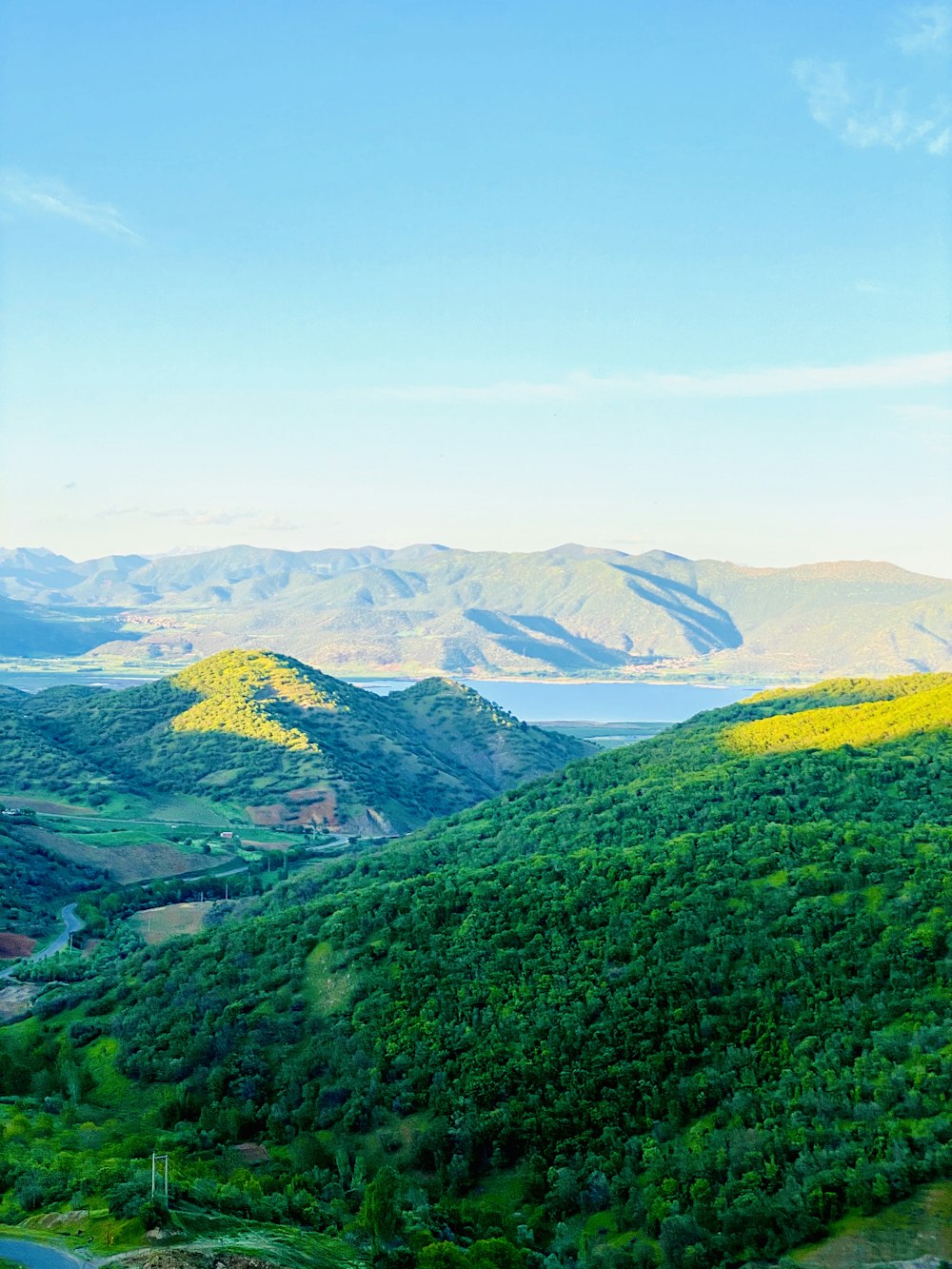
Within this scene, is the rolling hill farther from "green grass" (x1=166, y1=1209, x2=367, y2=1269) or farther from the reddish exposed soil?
"green grass" (x1=166, y1=1209, x2=367, y2=1269)

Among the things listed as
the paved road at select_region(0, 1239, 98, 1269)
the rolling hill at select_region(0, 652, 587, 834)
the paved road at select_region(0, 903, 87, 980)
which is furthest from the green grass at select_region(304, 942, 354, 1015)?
the rolling hill at select_region(0, 652, 587, 834)

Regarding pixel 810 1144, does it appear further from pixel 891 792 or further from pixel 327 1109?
pixel 891 792

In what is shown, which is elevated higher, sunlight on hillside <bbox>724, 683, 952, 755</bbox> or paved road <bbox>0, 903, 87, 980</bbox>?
sunlight on hillside <bbox>724, 683, 952, 755</bbox>

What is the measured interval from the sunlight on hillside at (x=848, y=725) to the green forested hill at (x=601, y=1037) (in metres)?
6.48

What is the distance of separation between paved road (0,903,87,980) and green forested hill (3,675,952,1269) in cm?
1000

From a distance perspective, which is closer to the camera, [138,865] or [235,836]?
[138,865]

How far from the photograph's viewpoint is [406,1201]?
105ft

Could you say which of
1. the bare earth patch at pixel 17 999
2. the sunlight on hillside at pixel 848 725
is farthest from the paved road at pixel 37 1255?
the sunlight on hillside at pixel 848 725

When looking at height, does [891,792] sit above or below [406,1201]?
above

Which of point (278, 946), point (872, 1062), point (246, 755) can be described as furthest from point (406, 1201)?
point (246, 755)

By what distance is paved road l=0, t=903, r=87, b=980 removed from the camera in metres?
61.7

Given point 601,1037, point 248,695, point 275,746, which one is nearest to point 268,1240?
point 601,1037

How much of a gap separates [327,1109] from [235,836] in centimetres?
6536

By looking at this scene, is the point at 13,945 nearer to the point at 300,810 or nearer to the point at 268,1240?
the point at 300,810
